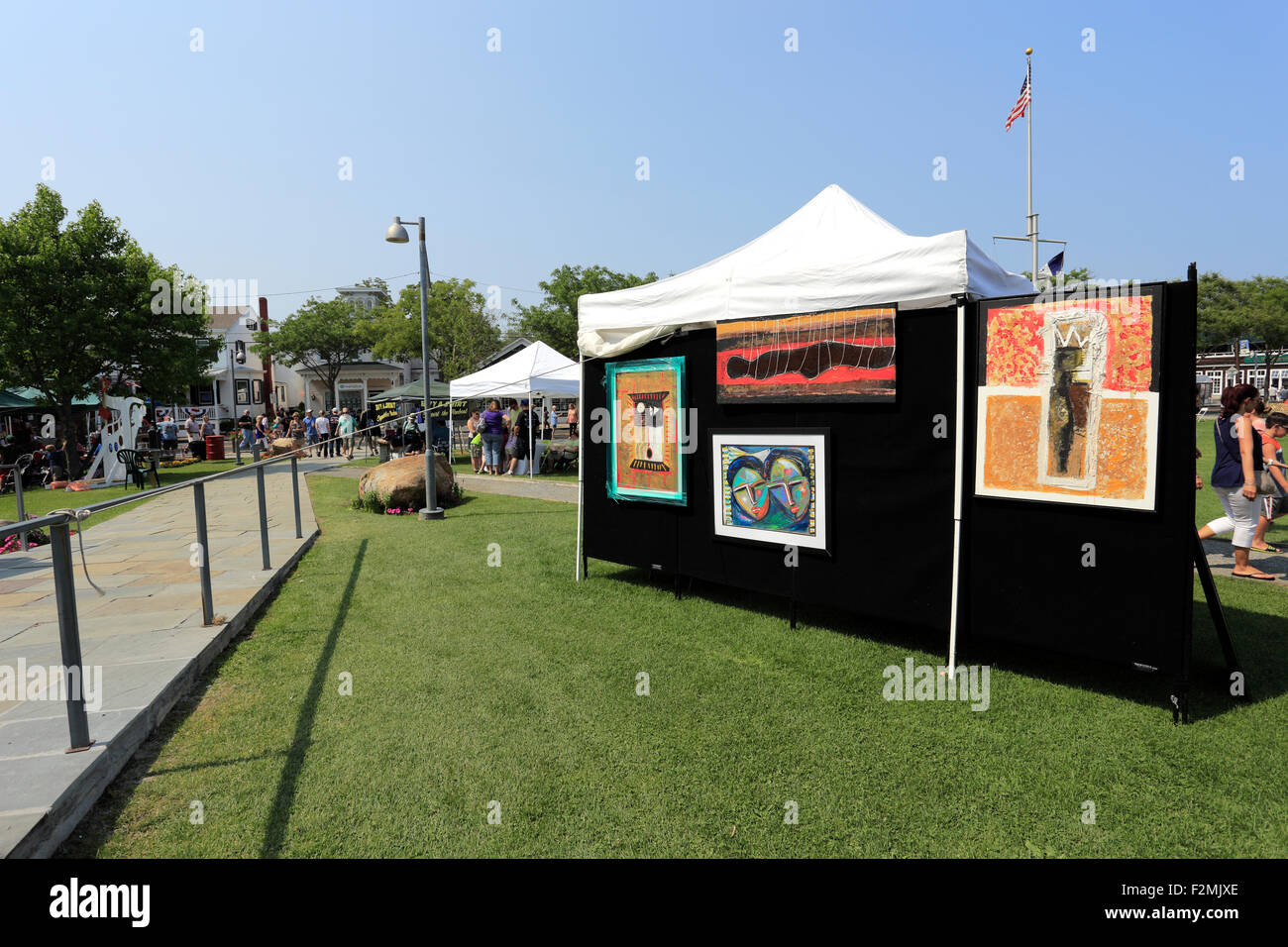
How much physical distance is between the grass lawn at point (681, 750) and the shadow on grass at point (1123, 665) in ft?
0.10

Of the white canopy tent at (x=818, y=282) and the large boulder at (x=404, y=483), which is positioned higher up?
the white canopy tent at (x=818, y=282)

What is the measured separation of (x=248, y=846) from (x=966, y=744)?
329cm

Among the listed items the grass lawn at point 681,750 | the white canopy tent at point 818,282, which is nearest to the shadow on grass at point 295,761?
the grass lawn at point 681,750

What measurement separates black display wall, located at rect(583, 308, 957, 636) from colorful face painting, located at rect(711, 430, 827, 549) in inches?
3.6

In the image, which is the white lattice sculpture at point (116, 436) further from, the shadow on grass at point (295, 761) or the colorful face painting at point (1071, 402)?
the colorful face painting at point (1071, 402)

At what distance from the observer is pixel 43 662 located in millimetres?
4895

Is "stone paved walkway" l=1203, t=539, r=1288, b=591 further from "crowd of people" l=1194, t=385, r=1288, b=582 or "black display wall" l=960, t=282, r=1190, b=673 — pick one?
"black display wall" l=960, t=282, r=1190, b=673

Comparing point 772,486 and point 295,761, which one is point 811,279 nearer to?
point 772,486

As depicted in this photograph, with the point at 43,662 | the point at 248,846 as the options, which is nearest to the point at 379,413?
the point at 43,662

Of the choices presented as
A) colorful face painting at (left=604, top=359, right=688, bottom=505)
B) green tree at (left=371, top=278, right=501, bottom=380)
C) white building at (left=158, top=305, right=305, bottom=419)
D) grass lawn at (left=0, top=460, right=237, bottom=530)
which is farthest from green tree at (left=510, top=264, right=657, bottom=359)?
colorful face painting at (left=604, top=359, right=688, bottom=505)

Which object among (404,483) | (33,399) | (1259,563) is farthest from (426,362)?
(33,399)

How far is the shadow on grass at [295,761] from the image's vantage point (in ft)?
9.93

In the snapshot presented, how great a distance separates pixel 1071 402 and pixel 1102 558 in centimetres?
89

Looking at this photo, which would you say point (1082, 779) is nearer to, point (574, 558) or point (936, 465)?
point (936, 465)
